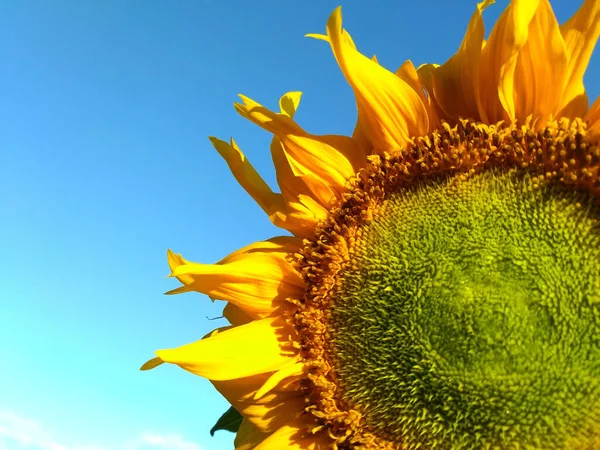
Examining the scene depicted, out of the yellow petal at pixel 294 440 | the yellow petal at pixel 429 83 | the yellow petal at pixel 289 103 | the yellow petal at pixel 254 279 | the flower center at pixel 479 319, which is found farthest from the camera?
the yellow petal at pixel 289 103

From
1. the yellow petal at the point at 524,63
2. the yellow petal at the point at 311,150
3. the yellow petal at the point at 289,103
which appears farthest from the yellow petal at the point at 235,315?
the yellow petal at the point at 524,63

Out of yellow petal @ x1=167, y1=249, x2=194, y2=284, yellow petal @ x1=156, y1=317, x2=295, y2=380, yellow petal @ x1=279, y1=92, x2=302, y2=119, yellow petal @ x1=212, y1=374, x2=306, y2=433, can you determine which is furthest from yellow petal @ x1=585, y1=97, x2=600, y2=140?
yellow petal @ x1=167, y1=249, x2=194, y2=284

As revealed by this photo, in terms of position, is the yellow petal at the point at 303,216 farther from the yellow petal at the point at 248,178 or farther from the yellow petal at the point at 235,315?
the yellow petal at the point at 235,315

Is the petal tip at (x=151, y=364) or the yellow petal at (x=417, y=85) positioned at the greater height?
the yellow petal at (x=417, y=85)

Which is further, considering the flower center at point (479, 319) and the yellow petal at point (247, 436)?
the yellow petal at point (247, 436)

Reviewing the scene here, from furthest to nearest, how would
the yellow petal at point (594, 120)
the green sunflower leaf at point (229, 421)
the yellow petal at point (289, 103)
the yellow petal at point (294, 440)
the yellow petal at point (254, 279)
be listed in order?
1. the green sunflower leaf at point (229, 421)
2. the yellow petal at point (289, 103)
3. the yellow petal at point (254, 279)
4. the yellow petal at point (294, 440)
5. the yellow petal at point (594, 120)

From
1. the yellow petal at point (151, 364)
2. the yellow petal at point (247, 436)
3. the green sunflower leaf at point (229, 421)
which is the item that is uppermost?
the yellow petal at point (151, 364)

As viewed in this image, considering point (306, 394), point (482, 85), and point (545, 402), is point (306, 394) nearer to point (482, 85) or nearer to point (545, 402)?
point (545, 402)
